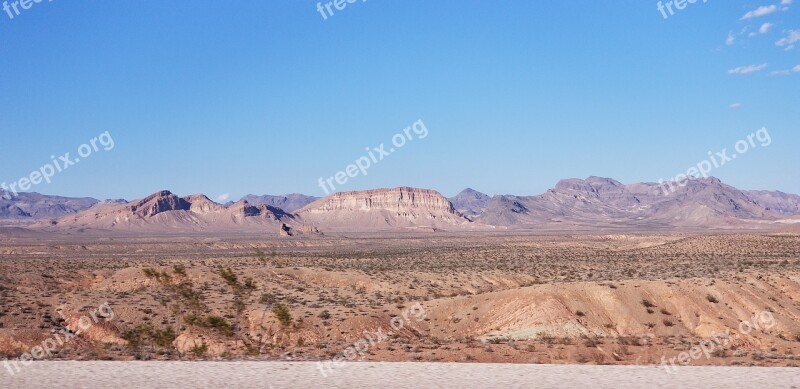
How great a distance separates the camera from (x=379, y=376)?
1114cm

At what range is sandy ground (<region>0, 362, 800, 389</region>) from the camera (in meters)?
10.4

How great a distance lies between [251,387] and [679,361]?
1043cm

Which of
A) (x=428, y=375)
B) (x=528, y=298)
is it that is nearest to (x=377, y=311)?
(x=528, y=298)

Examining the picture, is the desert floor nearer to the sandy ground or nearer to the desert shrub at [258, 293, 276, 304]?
the desert shrub at [258, 293, 276, 304]

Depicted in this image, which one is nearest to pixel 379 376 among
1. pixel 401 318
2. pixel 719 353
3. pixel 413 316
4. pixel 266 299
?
pixel 719 353

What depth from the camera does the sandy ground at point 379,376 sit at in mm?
10438

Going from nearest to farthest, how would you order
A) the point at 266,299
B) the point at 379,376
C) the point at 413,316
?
the point at 379,376 < the point at 413,316 < the point at 266,299

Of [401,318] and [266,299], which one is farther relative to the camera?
[266,299]

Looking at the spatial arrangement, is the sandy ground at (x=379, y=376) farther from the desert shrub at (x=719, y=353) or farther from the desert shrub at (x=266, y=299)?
the desert shrub at (x=266, y=299)

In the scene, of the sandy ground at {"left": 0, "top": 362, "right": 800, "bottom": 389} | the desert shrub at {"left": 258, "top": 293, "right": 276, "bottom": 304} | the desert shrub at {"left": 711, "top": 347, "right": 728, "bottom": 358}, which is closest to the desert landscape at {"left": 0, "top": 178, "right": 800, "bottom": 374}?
the desert shrub at {"left": 711, "top": 347, "right": 728, "bottom": 358}

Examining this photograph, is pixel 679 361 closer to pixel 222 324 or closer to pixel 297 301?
pixel 222 324

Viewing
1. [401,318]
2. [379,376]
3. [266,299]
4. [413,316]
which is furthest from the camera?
[266,299]

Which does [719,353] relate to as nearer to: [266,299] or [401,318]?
[401,318]

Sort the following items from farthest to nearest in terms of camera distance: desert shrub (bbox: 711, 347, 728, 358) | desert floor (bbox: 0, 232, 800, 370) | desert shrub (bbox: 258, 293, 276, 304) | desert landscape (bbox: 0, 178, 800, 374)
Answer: desert shrub (bbox: 258, 293, 276, 304)
desert landscape (bbox: 0, 178, 800, 374)
desert floor (bbox: 0, 232, 800, 370)
desert shrub (bbox: 711, 347, 728, 358)
